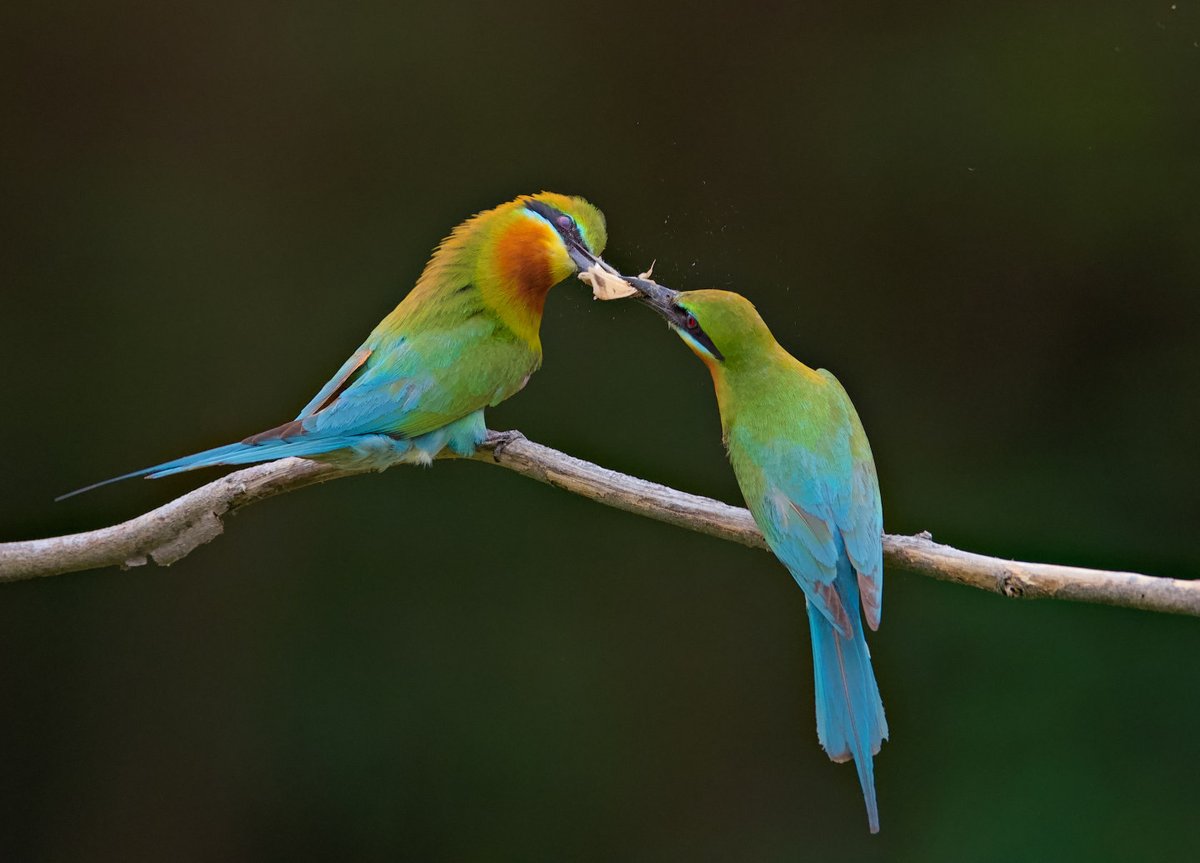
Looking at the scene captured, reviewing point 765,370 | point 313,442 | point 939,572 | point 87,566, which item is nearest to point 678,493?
point 765,370

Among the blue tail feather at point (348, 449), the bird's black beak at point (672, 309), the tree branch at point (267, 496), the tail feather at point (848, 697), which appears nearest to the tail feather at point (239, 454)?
the blue tail feather at point (348, 449)

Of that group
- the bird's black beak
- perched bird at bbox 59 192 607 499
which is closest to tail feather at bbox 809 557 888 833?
the bird's black beak

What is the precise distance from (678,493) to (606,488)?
0.36 ft

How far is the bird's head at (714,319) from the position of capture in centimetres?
190

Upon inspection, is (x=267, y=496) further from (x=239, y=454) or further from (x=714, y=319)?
(x=714, y=319)

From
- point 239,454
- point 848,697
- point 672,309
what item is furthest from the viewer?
point 672,309

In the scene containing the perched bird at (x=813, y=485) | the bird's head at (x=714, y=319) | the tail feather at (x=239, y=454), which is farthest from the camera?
the bird's head at (x=714, y=319)

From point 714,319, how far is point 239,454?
76 centimetres

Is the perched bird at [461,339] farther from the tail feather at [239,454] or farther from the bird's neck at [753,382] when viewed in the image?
the bird's neck at [753,382]

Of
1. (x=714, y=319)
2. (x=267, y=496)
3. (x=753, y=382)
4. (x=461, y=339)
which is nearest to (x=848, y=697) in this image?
(x=753, y=382)

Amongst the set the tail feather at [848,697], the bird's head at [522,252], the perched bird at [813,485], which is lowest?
the tail feather at [848,697]

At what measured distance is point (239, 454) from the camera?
1543 millimetres

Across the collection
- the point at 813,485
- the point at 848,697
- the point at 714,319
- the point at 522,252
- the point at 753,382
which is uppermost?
the point at 522,252

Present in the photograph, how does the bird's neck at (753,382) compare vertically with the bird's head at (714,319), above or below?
below
